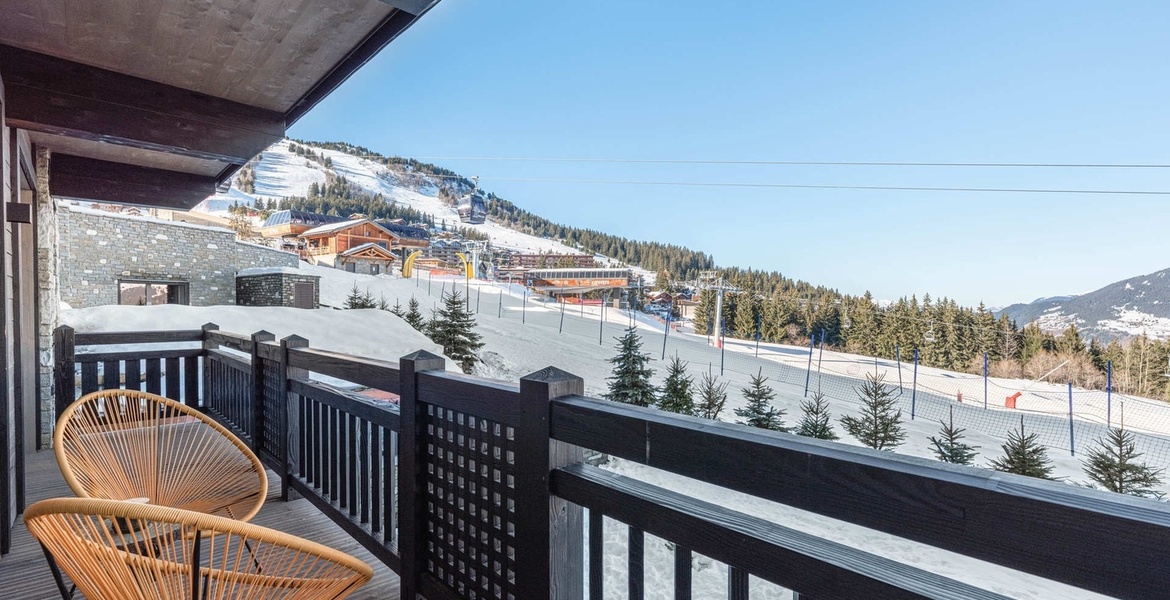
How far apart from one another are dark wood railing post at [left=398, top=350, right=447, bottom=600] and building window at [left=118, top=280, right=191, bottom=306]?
11.1 meters

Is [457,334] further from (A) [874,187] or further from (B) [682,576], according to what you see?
(A) [874,187]

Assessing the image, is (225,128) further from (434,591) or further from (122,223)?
(122,223)

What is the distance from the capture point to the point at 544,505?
1.03 meters

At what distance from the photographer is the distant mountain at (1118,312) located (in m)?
25.1

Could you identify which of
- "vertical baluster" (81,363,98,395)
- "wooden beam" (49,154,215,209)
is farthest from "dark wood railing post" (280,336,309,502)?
"wooden beam" (49,154,215,209)

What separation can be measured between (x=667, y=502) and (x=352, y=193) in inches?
1658

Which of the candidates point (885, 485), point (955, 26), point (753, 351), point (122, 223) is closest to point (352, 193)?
point (753, 351)

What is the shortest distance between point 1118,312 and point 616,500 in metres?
36.2

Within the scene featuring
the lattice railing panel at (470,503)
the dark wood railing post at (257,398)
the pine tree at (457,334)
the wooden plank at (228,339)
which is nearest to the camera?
the lattice railing panel at (470,503)

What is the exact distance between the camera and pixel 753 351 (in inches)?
1232

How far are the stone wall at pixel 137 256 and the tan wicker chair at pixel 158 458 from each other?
30.9 ft

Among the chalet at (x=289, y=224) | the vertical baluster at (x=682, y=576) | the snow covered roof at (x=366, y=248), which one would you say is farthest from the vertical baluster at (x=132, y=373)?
the chalet at (x=289, y=224)

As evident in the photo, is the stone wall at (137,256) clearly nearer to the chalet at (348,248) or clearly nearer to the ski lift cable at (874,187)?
the chalet at (348,248)

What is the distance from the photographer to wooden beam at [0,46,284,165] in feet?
6.65
